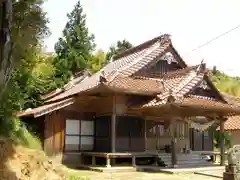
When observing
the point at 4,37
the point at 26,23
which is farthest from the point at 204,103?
the point at 4,37

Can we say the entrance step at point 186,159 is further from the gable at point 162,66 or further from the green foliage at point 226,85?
the green foliage at point 226,85

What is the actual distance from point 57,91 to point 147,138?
7697mm

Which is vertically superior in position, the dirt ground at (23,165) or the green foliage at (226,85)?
the green foliage at (226,85)

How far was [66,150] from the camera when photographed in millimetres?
18797

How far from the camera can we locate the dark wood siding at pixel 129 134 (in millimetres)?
18411

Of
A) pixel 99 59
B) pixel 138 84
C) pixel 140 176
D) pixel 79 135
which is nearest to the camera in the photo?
pixel 140 176

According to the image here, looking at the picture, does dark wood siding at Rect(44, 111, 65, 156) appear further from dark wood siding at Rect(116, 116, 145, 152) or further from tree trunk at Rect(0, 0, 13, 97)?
tree trunk at Rect(0, 0, 13, 97)

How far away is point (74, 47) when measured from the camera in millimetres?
32688

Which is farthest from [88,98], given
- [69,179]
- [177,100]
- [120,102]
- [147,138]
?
[69,179]

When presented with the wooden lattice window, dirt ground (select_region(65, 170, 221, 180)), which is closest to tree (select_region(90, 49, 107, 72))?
the wooden lattice window

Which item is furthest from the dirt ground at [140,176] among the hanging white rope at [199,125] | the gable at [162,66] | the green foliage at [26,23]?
the gable at [162,66]

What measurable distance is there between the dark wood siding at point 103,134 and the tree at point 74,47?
10.00 meters

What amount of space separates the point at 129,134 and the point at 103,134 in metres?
1.44

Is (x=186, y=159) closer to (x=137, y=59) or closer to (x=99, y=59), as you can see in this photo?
(x=137, y=59)
